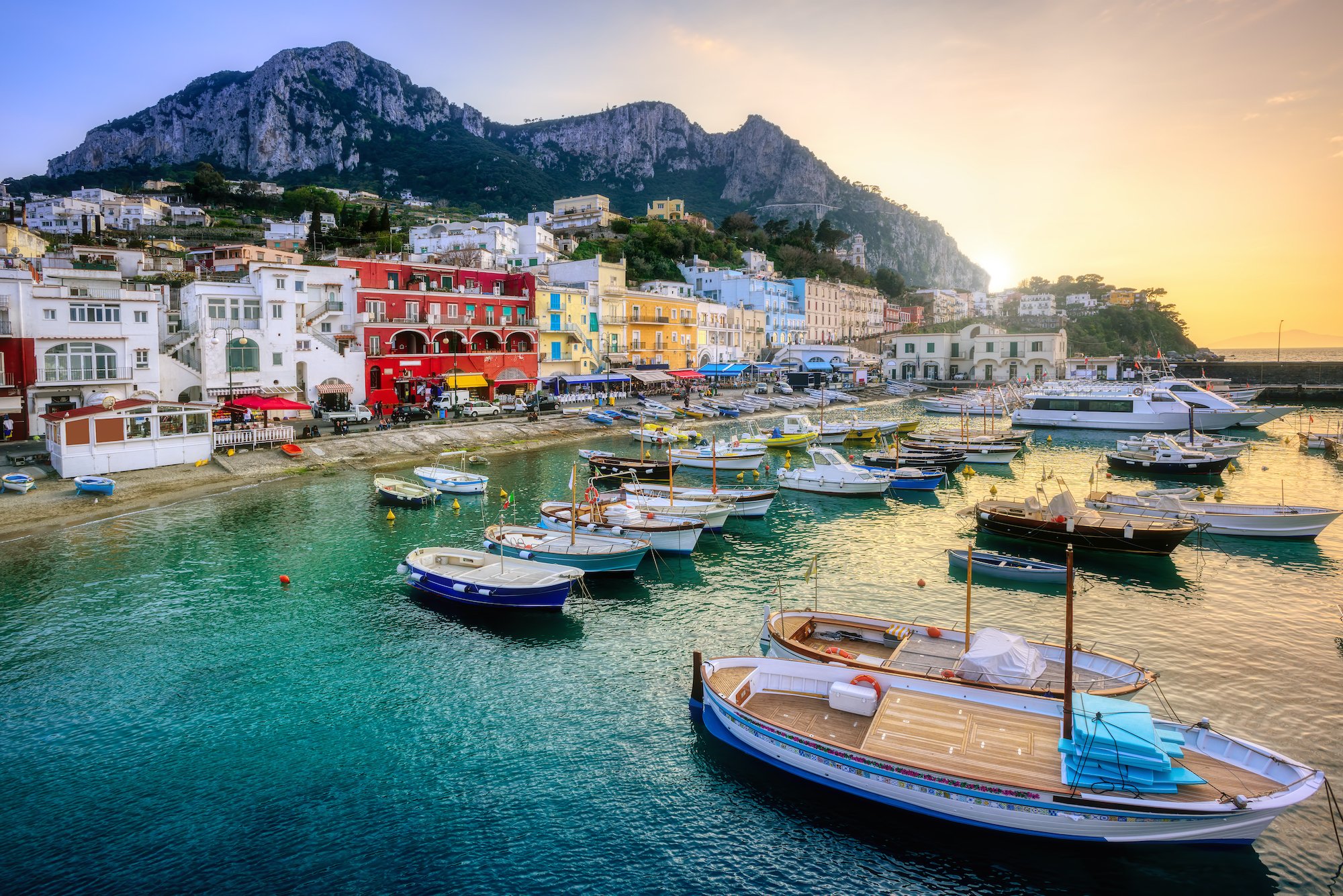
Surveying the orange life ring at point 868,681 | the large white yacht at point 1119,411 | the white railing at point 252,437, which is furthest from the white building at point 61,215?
the large white yacht at point 1119,411

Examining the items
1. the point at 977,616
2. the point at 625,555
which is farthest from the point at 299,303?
the point at 977,616

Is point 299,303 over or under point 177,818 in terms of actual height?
over

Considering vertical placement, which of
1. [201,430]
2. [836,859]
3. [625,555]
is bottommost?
[836,859]

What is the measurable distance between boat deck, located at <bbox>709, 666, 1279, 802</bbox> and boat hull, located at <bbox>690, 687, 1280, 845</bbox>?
202 millimetres

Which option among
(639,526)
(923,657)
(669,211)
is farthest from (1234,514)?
(669,211)

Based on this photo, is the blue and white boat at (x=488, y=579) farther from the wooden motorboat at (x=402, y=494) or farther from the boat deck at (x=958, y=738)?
the wooden motorboat at (x=402, y=494)

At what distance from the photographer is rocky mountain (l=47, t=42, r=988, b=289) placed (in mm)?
148375

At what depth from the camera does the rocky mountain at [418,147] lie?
148 metres

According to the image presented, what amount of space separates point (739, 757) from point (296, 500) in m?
27.4

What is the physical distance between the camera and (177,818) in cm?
1225

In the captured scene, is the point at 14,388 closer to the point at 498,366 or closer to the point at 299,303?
the point at 299,303

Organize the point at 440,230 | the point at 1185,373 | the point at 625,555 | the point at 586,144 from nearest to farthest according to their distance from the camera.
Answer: the point at 625,555 < the point at 440,230 < the point at 1185,373 < the point at 586,144

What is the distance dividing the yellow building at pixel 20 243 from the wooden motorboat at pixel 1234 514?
219 feet

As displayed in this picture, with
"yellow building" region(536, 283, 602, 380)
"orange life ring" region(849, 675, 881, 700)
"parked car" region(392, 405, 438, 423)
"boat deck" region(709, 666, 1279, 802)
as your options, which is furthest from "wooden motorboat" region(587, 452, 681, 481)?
"yellow building" region(536, 283, 602, 380)
